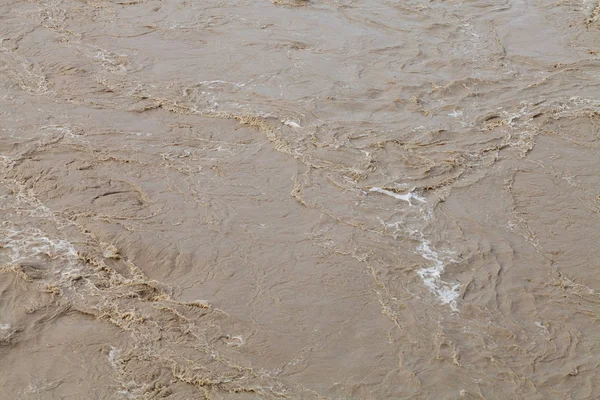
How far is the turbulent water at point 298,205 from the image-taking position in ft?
15.8

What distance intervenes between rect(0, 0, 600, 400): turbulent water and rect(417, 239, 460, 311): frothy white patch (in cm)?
3

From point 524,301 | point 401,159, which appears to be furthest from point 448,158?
point 524,301

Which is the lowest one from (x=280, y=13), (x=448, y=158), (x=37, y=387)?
(x=37, y=387)

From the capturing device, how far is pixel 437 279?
215 inches

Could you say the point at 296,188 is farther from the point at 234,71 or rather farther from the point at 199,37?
the point at 199,37

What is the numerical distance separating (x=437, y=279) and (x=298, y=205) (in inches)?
58.8

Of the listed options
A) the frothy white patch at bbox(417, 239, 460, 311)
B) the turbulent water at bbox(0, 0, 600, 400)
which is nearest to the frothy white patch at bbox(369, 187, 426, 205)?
the turbulent water at bbox(0, 0, 600, 400)

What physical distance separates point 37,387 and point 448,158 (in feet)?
14.3

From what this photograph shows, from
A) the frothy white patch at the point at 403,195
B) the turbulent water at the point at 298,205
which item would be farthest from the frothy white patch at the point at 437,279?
the frothy white patch at the point at 403,195

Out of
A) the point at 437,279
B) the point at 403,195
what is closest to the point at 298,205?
the point at 403,195

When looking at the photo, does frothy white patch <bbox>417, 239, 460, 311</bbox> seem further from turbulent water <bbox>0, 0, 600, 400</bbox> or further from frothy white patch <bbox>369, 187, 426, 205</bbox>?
frothy white patch <bbox>369, 187, 426, 205</bbox>

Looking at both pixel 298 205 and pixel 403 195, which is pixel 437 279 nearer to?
pixel 403 195

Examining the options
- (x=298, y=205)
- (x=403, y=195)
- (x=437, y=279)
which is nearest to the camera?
(x=437, y=279)

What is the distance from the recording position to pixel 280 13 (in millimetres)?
9664
